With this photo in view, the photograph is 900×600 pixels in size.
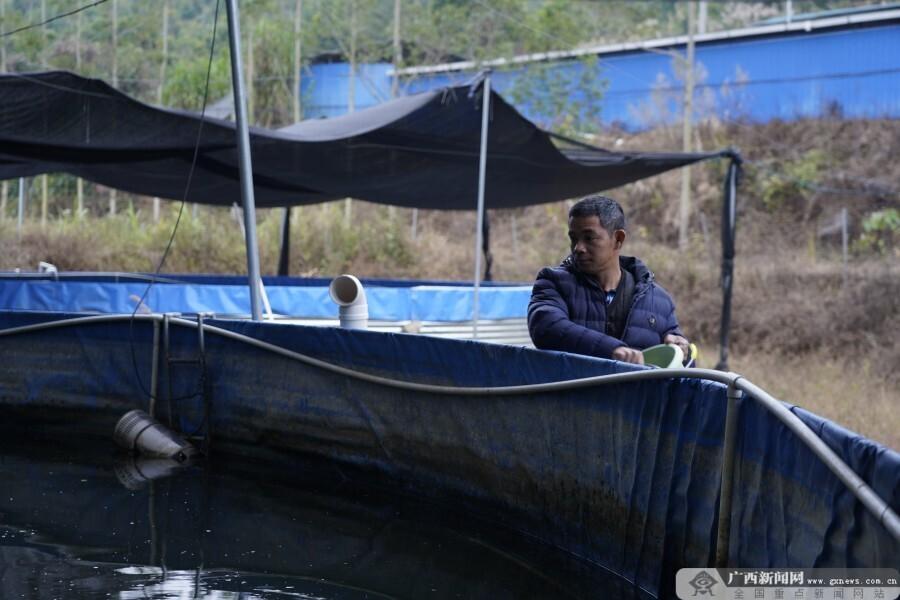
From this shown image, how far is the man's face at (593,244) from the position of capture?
18.2ft

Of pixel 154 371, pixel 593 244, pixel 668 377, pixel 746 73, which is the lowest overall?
pixel 154 371

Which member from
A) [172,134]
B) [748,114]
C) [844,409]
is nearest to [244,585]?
[172,134]

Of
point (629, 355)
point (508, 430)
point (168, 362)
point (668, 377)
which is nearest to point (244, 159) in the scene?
point (168, 362)

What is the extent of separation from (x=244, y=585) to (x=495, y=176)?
888cm

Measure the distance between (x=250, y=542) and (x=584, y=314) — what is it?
2.15 m

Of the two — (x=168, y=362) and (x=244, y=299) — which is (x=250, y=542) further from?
(x=244, y=299)

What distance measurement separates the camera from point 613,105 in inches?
1246

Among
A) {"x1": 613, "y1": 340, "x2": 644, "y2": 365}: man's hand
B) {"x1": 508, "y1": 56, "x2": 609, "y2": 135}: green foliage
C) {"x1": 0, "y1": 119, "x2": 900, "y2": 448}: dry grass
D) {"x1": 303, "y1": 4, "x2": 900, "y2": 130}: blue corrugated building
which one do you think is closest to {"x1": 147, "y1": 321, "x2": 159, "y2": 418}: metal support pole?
{"x1": 613, "y1": 340, "x2": 644, "y2": 365}: man's hand

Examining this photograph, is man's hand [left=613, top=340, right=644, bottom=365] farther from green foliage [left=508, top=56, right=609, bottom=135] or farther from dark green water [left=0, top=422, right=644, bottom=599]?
green foliage [left=508, top=56, right=609, bottom=135]

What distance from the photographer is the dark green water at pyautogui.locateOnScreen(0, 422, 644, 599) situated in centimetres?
555

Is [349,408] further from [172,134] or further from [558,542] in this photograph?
[172,134]

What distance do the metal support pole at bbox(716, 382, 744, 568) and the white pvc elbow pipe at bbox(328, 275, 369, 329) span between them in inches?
178

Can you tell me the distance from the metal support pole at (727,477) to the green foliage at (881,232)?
1864cm

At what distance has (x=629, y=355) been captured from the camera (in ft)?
17.9
